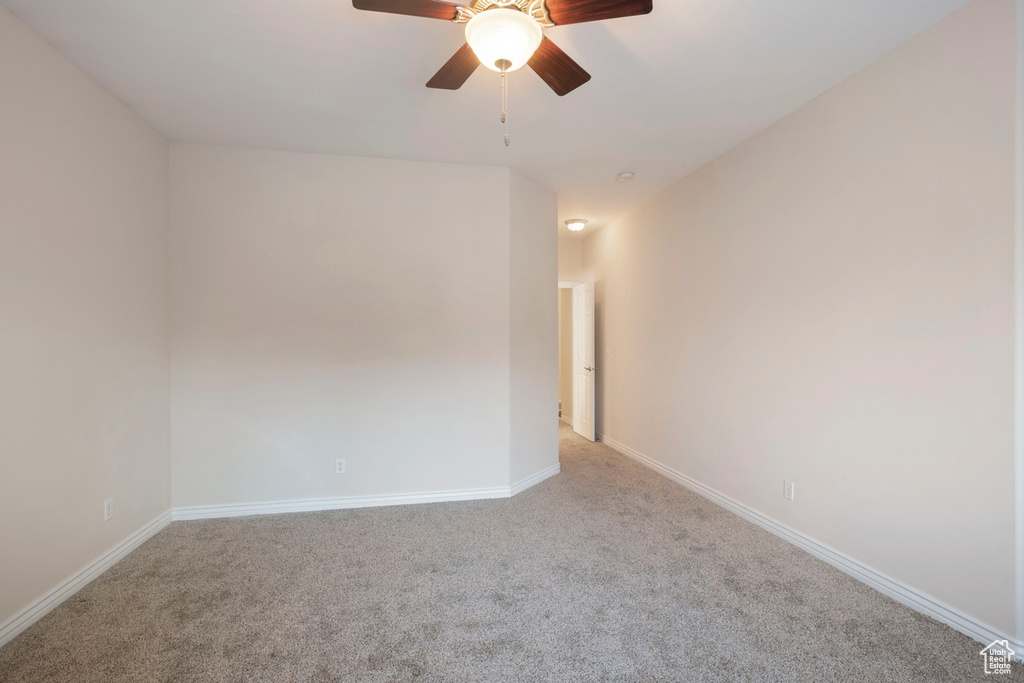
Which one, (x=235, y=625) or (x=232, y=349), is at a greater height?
(x=232, y=349)

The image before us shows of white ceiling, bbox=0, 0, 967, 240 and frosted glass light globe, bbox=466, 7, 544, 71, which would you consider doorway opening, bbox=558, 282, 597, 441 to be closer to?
white ceiling, bbox=0, 0, 967, 240

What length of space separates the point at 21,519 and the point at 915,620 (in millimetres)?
4056

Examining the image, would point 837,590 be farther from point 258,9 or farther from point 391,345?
point 258,9

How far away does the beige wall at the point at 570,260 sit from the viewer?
6.15m

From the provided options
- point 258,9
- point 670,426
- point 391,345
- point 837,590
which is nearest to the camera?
point 258,9

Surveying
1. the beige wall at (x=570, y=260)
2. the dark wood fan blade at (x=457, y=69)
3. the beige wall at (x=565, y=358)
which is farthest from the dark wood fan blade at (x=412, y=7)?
the beige wall at (x=565, y=358)

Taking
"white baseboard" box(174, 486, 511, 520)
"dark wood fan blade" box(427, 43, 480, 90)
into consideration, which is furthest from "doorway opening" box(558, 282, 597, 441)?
"dark wood fan blade" box(427, 43, 480, 90)

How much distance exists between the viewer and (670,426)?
13.4 ft

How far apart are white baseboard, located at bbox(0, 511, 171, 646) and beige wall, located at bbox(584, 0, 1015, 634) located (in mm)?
3965

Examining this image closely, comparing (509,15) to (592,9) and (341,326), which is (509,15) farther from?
(341,326)

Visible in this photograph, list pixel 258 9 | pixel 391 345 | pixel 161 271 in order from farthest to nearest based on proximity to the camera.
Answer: pixel 391 345 < pixel 161 271 < pixel 258 9

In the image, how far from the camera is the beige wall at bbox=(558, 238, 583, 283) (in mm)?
6148

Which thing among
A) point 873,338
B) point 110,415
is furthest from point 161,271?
point 873,338

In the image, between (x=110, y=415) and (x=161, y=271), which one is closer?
(x=110, y=415)
